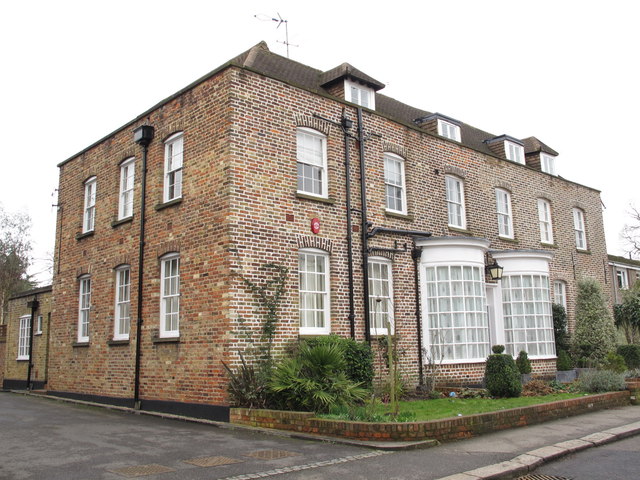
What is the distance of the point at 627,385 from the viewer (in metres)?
14.3

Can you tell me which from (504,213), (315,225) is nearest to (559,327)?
(504,213)

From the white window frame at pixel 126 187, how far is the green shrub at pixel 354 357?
6.76m

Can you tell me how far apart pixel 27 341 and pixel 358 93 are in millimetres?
15847

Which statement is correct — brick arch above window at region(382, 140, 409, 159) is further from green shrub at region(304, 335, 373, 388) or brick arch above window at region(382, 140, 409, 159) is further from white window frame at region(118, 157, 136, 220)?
white window frame at region(118, 157, 136, 220)

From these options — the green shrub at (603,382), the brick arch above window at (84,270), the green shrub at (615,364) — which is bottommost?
the green shrub at (603,382)

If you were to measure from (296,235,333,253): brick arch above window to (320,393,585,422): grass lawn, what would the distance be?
3896 mm

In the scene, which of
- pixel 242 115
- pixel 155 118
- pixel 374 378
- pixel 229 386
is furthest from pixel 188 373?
pixel 155 118

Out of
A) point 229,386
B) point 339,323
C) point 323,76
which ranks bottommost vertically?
point 229,386

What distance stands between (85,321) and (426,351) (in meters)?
9.84

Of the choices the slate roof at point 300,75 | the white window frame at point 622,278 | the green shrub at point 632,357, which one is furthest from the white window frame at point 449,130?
the white window frame at point 622,278

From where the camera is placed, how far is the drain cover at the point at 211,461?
7.89 m

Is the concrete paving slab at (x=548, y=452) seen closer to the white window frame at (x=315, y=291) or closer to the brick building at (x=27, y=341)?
the white window frame at (x=315, y=291)

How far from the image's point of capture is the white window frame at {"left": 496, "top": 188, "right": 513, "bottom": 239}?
64.2 feet

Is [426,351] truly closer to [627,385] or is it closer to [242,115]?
[627,385]
